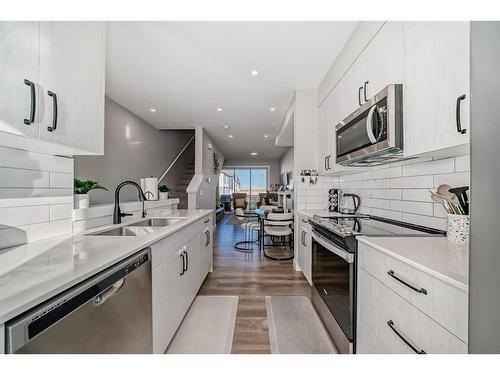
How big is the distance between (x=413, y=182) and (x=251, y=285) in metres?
2.01

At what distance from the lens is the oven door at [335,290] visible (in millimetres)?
1357

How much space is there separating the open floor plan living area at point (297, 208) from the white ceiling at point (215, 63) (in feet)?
0.07

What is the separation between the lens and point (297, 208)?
3.23 metres

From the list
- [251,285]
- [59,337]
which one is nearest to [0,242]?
[59,337]

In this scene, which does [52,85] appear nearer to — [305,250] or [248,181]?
[305,250]

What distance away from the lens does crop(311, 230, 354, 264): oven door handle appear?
1.36m

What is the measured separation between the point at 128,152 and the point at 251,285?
3645mm

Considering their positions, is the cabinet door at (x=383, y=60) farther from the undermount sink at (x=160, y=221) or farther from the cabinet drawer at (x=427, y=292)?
the undermount sink at (x=160, y=221)

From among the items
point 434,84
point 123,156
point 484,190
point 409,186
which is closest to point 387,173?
point 409,186

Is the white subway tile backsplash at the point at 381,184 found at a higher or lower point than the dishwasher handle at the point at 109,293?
higher

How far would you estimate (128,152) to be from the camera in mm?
4559

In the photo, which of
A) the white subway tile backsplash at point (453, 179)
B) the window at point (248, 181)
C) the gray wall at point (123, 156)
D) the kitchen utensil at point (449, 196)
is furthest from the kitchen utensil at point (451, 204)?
the window at point (248, 181)
